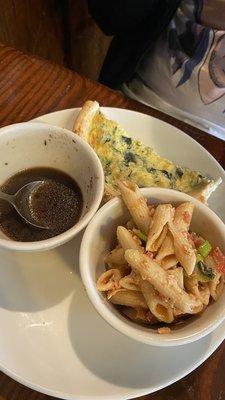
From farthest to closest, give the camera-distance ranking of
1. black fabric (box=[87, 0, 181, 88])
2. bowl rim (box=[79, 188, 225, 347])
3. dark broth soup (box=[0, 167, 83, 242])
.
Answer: black fabric (box=[87, 0, 181, 88]) < dark broth soup (box=[0, 167, 83, 242]) < bowl rim (box=[79, 188, 225, 347])

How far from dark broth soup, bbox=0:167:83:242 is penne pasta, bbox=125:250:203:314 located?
183mm

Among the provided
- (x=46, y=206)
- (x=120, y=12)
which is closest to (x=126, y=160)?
(x=46, y=206)

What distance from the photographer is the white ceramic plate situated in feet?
2.35

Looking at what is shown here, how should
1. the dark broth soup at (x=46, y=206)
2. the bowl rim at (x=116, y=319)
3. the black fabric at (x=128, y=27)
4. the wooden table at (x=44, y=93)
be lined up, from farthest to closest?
the black fabric at (x=128, y=27)
the wooden table at (x=44, y=93)
the dark broth soup at (x=46, y=206)
the bowl rim at (x=116, y=319)

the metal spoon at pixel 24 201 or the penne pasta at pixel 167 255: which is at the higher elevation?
the penne pasta at pixel 167 255

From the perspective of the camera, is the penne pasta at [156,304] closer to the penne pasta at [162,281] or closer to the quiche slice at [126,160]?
the penne pasta at [162,281]

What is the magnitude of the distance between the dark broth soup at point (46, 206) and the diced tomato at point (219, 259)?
256mm

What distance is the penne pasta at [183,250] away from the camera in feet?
2.24

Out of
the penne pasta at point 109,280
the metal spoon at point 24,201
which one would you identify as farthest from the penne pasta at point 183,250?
the metal spoon at point 24,201

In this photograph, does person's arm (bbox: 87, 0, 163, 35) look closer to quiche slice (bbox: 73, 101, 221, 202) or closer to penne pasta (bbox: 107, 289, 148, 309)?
quiche slice (bbox: 73, 101, 221, 202)

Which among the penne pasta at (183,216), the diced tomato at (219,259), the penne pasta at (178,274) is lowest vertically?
the penne pasta at (178,274)

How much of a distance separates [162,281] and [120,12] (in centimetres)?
81

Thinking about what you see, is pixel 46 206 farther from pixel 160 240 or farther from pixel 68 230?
pixel 160 240

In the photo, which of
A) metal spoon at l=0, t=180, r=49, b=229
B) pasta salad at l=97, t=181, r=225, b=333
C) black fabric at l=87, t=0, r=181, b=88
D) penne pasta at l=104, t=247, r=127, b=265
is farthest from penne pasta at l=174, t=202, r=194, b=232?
black fabric at l=87, t=0, r=181, b=88
